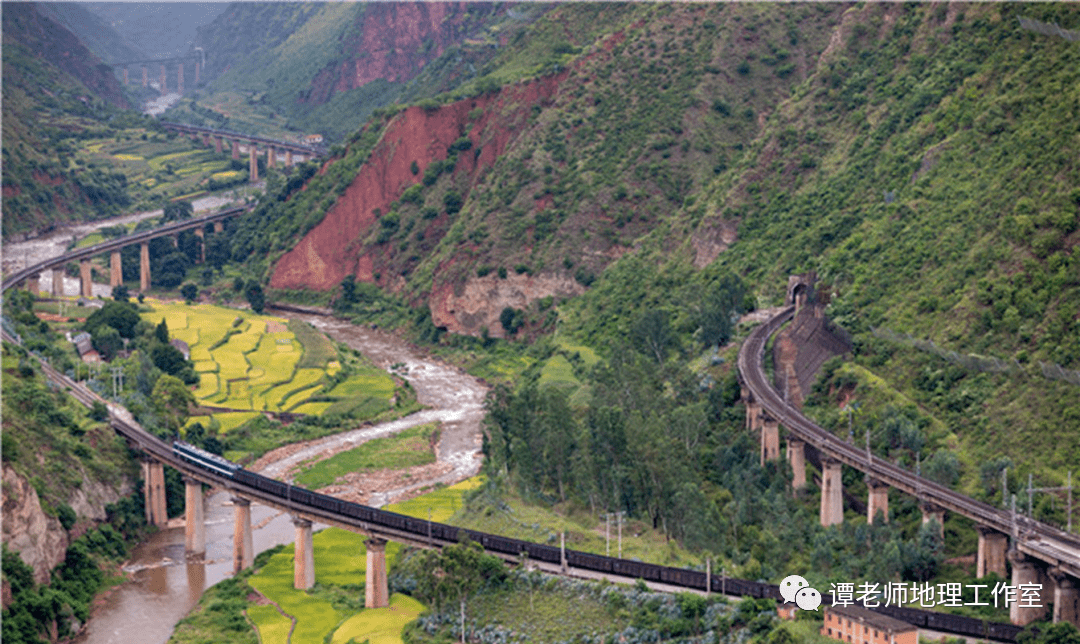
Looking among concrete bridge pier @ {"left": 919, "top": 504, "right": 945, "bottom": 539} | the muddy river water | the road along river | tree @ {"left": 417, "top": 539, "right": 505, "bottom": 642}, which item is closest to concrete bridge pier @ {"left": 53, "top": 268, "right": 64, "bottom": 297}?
the muddy river water

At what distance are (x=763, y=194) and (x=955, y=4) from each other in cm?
2346

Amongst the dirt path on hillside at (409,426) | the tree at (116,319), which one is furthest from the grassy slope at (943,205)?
the tree at (116,319)

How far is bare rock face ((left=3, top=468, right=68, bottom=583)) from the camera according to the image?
301ft

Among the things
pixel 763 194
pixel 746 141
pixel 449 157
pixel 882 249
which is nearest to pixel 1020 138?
pixel 882 249

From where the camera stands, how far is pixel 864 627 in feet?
226

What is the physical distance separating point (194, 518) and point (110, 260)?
87.8 meters

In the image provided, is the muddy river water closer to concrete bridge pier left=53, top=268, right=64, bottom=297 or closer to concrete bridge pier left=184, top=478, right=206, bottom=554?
concrete bridge pier left=184, top=478, right=206, bottom=554

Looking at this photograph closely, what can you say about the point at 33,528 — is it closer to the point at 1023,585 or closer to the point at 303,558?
the point at 303,558

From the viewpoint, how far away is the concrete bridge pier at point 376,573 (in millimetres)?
88688

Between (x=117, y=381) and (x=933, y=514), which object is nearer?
(x=933, y=514)

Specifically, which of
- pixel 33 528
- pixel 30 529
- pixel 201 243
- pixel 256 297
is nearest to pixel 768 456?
pixel 33 528

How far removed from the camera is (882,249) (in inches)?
4633

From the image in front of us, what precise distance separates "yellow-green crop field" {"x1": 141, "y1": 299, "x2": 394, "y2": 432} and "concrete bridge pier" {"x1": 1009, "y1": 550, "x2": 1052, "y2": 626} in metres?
69.9

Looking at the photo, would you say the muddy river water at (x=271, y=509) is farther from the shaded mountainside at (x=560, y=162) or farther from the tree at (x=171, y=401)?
the shaded mountainside at (x=560, y=162)
